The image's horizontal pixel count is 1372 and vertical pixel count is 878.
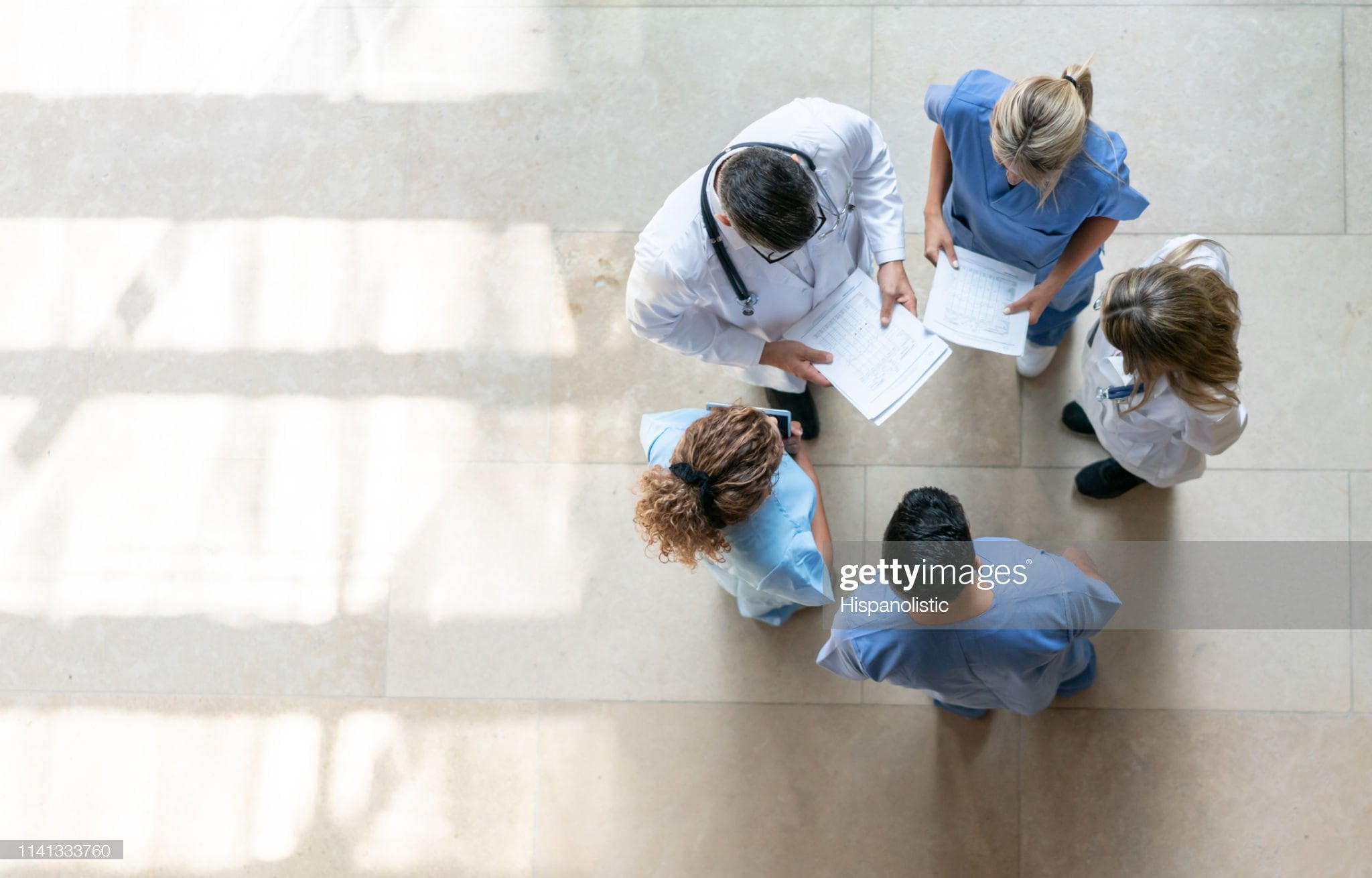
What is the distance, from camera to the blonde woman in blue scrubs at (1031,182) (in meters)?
1.98

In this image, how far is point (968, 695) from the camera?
241cm

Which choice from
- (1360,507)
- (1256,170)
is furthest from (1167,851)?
(1256,170)

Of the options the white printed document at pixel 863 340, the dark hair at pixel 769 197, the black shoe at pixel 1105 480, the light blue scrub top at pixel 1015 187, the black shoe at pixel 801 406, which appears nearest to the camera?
the dark hair at pixel 769 197

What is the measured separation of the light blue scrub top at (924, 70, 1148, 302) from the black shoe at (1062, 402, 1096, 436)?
71cm

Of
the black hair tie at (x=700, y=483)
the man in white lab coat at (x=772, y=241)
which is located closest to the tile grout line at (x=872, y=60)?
the man in white lab coat at (x=772, y=241)

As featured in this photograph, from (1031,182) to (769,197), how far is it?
2.17 ft

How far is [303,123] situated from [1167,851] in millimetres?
4014

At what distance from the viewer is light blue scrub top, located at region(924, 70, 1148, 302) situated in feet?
7.04

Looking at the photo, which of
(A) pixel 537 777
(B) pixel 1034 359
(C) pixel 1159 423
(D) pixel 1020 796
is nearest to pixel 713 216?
(C) pixel 1159 423

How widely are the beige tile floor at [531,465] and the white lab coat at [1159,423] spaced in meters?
0.53

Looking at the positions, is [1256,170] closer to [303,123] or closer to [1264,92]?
[1264,92]

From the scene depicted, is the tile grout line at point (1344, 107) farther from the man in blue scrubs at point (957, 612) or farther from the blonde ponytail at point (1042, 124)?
the man in blue scrubs at point (957, 612)

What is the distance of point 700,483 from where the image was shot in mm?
1966

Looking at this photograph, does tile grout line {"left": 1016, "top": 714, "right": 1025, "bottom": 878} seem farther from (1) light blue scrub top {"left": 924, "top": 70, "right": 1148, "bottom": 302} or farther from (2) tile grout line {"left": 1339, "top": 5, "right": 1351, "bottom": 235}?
(2) tile grout line {"left": 1339, "top": 5, "right": 1351, "bottom": 235}
